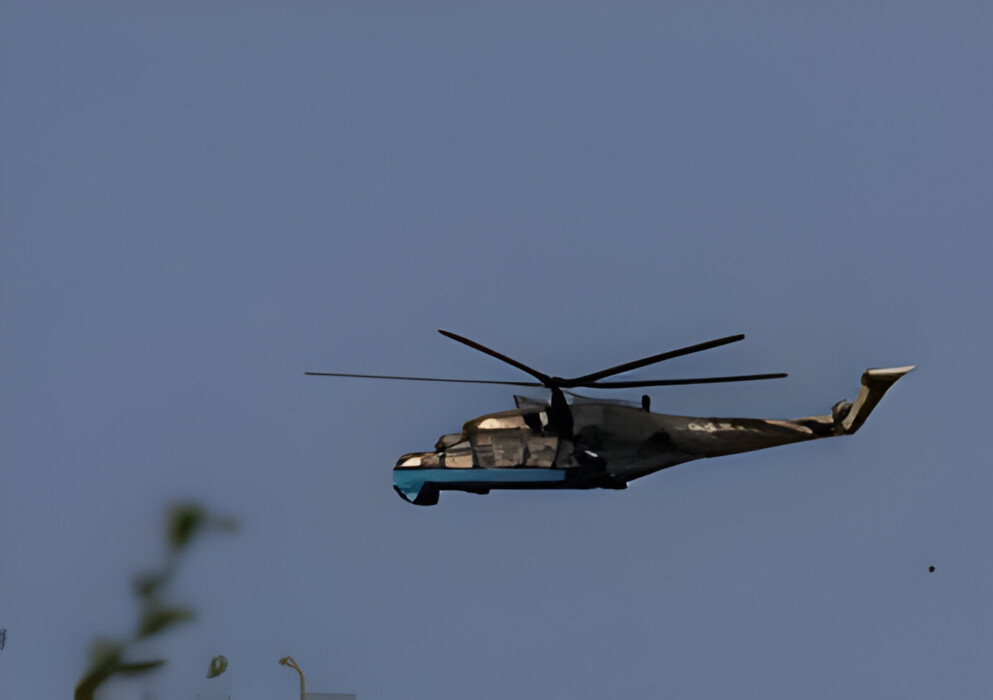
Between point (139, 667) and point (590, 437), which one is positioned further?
point (139, 667)

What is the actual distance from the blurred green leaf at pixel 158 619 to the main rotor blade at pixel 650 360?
33.9 ft

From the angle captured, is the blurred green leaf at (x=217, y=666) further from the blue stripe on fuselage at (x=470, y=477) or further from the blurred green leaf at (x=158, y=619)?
the blue stripe on fuselage at (x=470, y=477)

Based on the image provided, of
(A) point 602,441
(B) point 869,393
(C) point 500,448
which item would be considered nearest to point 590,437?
(A) point 602,441

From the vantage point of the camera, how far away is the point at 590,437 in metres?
21.8

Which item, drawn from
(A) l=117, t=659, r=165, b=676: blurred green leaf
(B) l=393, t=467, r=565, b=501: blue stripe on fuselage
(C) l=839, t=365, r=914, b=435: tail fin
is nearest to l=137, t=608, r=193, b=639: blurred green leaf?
(A) l=117, t=659, r=165, b=676: blurred green leaf

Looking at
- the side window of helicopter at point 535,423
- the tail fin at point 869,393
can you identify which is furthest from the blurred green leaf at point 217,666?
the tail fin at point 869,393

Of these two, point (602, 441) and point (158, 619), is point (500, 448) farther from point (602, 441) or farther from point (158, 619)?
point (158, 619)

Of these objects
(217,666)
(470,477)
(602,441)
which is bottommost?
(217,666)

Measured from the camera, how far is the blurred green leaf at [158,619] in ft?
91.5

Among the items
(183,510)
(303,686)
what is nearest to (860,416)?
(303,686)

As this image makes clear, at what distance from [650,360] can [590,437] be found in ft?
6.78

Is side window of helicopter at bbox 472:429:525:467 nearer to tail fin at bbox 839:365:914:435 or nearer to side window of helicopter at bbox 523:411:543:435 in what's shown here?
side window of helicopter at bbox 523:411:543:435

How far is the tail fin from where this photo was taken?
21.1 metres

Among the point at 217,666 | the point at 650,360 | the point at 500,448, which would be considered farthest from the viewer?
the point at 217,666
